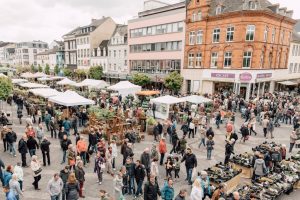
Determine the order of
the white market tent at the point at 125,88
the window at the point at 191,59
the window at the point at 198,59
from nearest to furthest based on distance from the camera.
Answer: the white market tent at the point at 125,88 < the window at the point at 198,59 < the window at the point at 191,59

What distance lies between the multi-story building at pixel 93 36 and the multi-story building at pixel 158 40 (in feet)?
36.3

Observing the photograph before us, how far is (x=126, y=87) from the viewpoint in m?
26.2

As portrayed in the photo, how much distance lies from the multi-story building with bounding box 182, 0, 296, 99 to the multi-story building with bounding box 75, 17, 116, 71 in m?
23.1

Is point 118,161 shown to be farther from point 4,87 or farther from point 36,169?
point 4,87

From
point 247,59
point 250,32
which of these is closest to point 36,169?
point 247,59

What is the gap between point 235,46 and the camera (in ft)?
95.3

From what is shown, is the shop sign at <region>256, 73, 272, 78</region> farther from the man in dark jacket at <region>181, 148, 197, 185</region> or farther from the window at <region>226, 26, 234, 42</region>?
the man in dark jacket at <region>181, 148, 197, 185</region>

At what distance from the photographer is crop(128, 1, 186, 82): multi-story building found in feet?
115

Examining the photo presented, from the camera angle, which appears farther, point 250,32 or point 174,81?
point 174,81

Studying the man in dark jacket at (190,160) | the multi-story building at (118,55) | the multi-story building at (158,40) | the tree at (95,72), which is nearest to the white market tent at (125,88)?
the multi-story building at (158,40)

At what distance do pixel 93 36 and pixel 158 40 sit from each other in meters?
19.2

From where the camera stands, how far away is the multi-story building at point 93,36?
2042 inches

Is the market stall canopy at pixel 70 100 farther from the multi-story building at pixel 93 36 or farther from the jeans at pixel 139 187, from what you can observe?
the multi-story building at pixel 93 36

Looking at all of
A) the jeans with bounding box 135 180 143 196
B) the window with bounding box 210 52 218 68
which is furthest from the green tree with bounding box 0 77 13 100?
the window with bounding box 210 52 218 68
